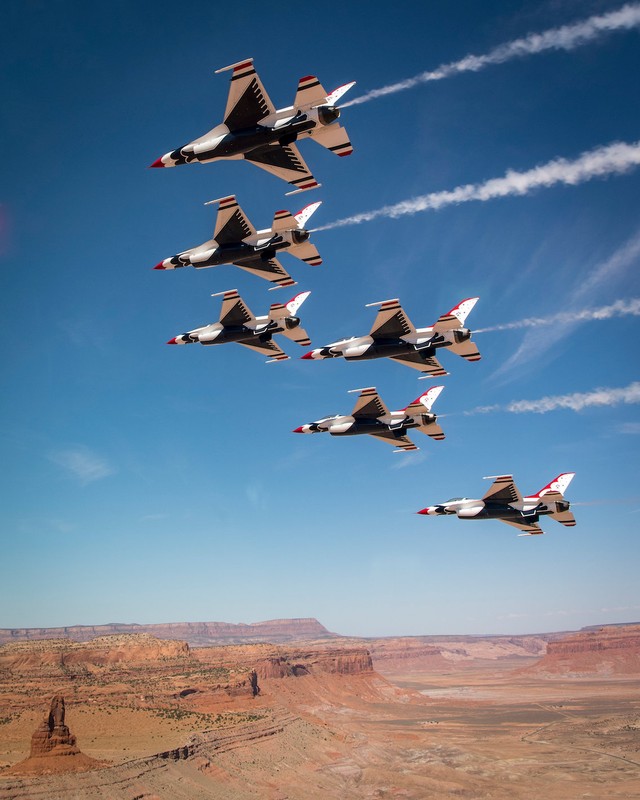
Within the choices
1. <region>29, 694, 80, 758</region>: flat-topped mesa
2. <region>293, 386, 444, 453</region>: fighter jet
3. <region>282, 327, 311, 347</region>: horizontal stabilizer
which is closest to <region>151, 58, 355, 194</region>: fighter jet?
<region>282, 327, 311, 347</region>: horizontal stabilizer

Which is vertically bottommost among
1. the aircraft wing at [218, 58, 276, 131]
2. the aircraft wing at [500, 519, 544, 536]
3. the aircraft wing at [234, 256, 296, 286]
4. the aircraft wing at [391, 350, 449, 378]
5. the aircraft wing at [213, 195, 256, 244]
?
the aircraft wing at [500, 519, 544, 536]

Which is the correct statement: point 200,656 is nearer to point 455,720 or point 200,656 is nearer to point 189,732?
point 455,720

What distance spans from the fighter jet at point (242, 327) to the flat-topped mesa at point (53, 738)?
46904mm

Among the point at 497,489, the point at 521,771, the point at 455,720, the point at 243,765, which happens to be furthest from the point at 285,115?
the point at 455,720

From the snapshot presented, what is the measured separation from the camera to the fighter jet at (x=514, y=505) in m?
58.6

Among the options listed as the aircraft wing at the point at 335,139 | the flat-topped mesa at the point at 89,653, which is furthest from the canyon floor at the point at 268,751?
the aircraft wing at the point at 335,139

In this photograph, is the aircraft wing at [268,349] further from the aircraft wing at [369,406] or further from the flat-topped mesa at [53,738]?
the flat-topped mesa at [53,738]

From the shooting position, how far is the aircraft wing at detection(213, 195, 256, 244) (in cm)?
5097

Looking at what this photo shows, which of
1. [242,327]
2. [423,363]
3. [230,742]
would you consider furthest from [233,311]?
[230,742]

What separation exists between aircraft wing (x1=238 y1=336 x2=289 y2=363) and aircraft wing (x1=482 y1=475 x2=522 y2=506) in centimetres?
2228

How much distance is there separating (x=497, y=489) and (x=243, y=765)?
211ft

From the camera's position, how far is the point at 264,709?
131500 mm

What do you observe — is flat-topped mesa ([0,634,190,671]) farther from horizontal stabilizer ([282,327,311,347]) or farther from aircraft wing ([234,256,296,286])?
aircraft wing ([234,256,296,286])

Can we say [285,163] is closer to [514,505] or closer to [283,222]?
[283,222]
